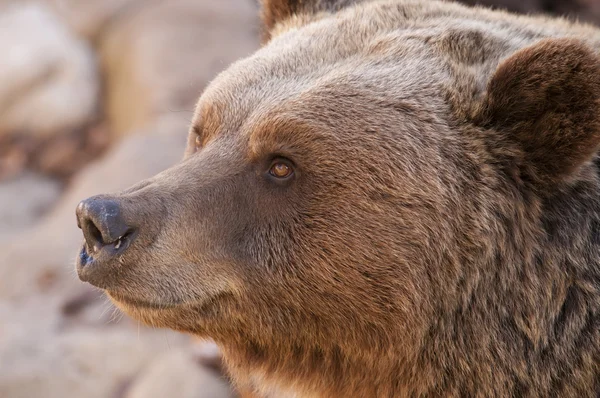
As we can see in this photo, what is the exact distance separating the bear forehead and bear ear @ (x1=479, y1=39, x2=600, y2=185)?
209mm

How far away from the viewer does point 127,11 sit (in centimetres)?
1284

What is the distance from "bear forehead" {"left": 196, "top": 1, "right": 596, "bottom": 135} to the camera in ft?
12.3

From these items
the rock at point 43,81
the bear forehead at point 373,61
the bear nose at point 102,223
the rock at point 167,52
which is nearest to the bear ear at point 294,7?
the bear forehead at point 373,61

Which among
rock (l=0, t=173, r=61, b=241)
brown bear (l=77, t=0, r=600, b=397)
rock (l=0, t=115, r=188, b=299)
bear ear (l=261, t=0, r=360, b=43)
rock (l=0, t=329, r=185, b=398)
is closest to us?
brown bear (l=77, t=0, r=600, b=397)

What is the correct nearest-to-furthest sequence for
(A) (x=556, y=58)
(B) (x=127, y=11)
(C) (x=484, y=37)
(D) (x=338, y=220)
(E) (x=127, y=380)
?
(A) (x=556, y=58), (D) (x=338, y=220), (C) (x=484, y=37), (E) (x=127, y=380), (B) (x=127, y=11)

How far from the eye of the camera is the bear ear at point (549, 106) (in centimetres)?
334

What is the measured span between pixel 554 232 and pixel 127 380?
406 centimetres

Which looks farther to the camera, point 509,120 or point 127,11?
point 127,11

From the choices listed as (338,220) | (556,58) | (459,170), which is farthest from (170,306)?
(556,58)

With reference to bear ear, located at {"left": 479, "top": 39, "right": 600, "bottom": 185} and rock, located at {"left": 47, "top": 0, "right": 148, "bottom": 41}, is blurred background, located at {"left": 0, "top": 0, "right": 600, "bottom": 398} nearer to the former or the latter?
rock, located at {"left": 47, "top": 0, "right": 148, "bottom": 41}

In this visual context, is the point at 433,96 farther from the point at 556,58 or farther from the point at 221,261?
the point at 221,261

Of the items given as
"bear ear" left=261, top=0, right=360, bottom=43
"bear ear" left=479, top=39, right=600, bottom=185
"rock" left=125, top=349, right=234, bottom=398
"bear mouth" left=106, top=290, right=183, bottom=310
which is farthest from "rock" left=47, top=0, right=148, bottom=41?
"bear ear" left=479, top=39, right=600, bottom=185

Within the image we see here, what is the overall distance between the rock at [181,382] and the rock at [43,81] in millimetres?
6174

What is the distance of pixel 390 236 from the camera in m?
3.59
